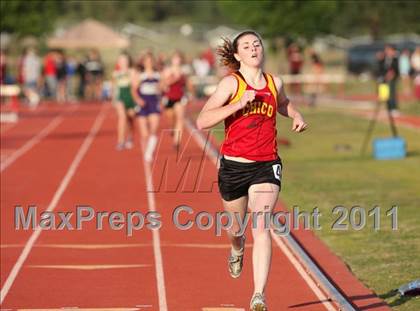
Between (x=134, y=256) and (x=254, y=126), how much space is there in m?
4.20

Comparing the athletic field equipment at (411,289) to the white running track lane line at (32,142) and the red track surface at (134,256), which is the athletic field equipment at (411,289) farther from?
the white running track lane line at (32,142)

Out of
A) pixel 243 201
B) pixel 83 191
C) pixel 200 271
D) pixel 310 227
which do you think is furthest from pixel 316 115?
pixel 243 201

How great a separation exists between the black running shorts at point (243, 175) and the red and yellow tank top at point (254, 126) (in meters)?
0.06

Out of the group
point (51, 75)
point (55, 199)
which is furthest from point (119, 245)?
point (51, 75)

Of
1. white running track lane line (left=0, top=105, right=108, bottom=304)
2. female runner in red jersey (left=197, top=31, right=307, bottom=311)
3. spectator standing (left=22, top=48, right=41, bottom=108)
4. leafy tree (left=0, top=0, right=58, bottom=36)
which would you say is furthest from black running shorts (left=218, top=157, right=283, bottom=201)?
leafy tree (left=0, top=0, right=58, bottom=36)

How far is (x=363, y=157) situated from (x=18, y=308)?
15.2 m

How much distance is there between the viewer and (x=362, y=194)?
58.7ft

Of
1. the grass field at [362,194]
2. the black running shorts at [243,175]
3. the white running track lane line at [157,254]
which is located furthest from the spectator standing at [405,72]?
the black running shorts at [243,175]

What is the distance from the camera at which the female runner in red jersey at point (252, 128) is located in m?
8.80

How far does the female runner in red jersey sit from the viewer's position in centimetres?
880

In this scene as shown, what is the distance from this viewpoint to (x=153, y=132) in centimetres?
2325

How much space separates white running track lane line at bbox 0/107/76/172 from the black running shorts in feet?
43.9

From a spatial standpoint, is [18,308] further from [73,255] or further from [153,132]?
[153,132]

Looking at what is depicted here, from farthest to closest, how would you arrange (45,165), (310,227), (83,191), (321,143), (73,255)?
1. (321,143)
2. (45,165)
3. (83,191)
4. (310,227)
5. (73,255)
